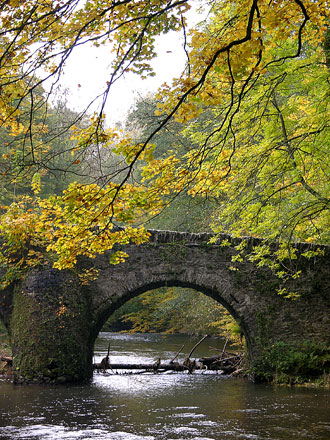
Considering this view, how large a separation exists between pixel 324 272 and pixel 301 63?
4.33 m

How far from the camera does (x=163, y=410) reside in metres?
7.04

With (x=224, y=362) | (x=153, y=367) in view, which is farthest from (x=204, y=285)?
(x=224, y=362)

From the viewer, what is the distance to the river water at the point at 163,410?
558cm

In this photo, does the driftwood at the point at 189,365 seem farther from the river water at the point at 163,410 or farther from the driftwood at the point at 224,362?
the river water at the point at 163,410

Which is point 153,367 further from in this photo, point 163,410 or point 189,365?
point 163,410

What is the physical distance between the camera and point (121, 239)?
5.07 metres

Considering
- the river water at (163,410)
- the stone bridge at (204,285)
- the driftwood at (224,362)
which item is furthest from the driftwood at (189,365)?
the stone bridge at (204,285)

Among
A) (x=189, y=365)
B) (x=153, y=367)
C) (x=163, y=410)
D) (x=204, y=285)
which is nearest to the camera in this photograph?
(x=163, y=410)

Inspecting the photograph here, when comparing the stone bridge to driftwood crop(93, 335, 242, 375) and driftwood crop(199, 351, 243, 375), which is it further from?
driftwood crop(199, 351, 243, 375)

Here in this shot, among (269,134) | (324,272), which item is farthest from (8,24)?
(324,272)

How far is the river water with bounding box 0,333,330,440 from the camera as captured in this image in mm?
5578

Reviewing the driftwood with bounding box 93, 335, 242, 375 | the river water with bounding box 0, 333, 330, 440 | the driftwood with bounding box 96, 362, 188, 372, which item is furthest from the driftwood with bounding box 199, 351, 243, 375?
the river water with bounding box 0, 333, 330, 440

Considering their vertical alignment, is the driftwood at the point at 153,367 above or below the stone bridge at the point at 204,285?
below

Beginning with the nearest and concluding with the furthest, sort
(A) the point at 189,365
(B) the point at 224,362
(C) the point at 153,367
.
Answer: (C) the point at 153,367
(A) the point at 189,365
(B) the point at 224,362
